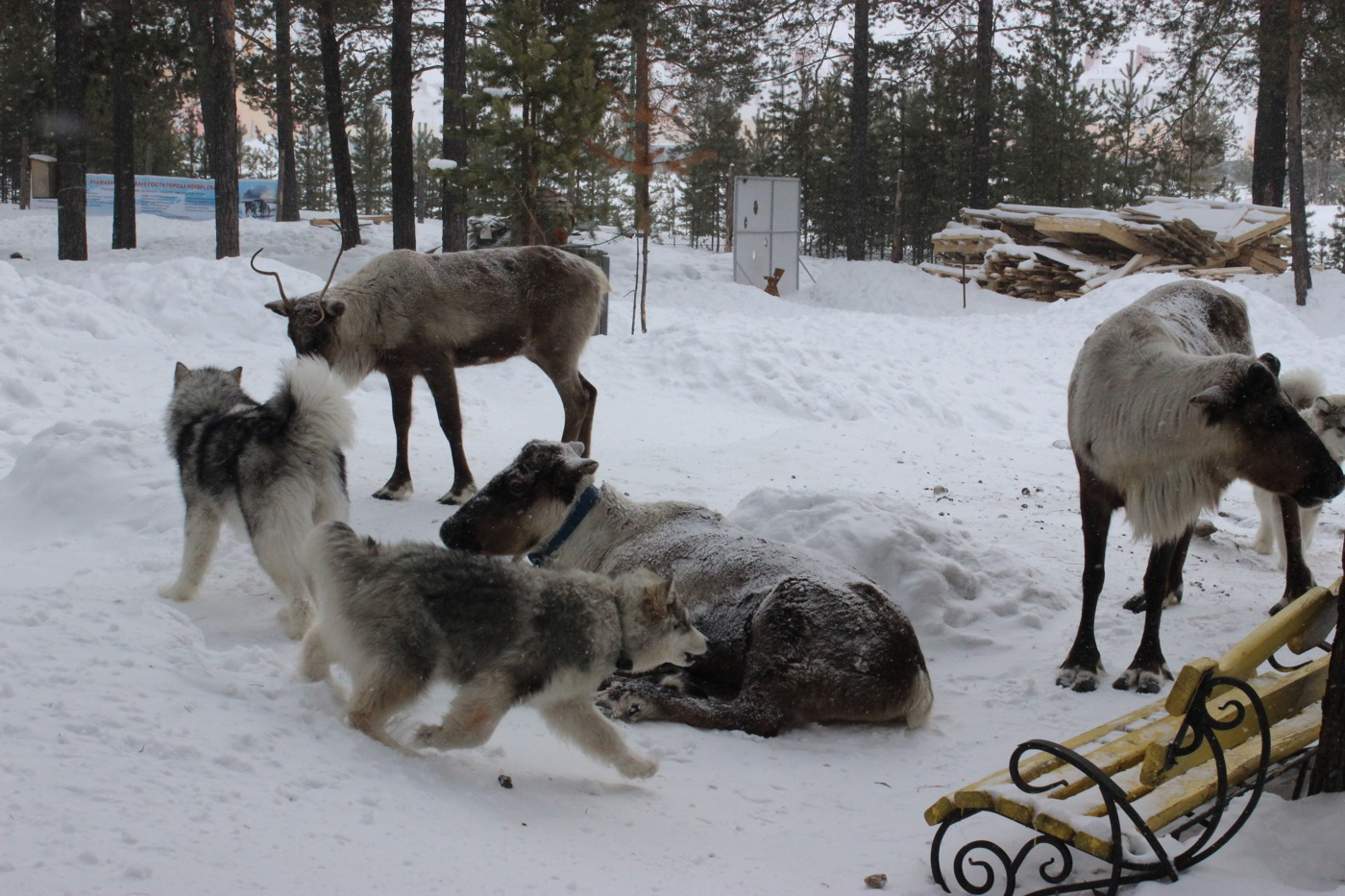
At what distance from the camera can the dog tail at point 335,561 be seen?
13.4 feet

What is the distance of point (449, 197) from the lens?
2072 cm

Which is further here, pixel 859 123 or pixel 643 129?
pixel 859 123

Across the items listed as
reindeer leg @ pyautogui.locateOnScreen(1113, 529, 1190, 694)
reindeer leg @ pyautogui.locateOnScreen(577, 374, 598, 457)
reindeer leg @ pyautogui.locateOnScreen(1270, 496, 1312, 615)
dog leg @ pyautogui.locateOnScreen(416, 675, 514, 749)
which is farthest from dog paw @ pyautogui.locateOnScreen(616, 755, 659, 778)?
reindeer leg @ pyautogui.locateOnScreen(577, 374, 598, 457)

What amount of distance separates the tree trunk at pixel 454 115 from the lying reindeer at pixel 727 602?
13470 mm

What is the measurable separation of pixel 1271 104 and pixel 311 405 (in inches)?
1037

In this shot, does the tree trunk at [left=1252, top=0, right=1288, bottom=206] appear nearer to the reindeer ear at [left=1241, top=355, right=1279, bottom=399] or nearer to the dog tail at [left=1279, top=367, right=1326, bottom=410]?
the dog tail at [left=1279, top=367, right=1326, bottom=410]

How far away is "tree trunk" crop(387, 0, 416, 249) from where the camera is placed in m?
20.5

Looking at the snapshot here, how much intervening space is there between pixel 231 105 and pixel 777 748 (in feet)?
64.6

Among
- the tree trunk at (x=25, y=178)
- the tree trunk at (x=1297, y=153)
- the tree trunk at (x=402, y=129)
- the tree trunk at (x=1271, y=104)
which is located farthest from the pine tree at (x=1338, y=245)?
the tree trunk at (x=25, y=178)

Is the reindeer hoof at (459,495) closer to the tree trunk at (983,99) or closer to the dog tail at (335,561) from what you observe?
the dog tail at (335,561)

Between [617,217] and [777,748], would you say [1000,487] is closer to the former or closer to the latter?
[777,748]

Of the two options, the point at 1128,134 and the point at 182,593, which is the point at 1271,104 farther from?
the point at 182,593

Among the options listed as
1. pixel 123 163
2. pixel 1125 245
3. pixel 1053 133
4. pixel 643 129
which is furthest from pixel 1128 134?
pixel 123 163

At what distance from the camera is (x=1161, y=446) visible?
5.48 metres
